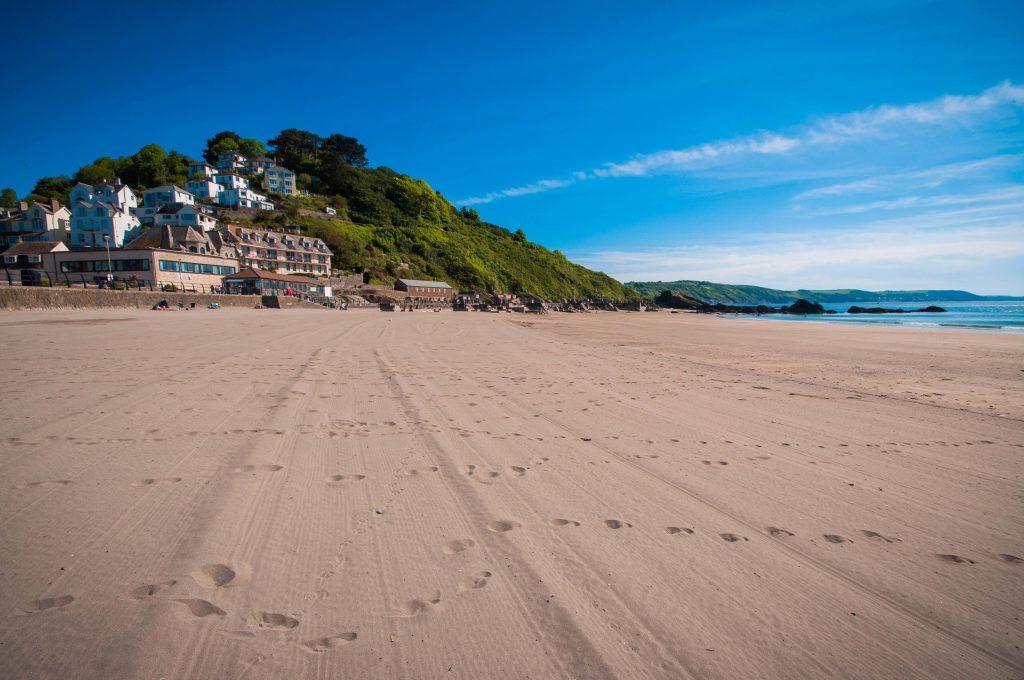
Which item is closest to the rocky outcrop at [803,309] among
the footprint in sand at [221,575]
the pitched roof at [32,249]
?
the footprint in sand at [221,575]

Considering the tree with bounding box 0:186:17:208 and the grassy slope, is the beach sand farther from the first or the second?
the tree with bounding box 0:186:17:208

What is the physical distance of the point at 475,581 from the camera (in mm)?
2289

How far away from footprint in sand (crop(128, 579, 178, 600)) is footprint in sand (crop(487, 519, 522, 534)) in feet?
5.63

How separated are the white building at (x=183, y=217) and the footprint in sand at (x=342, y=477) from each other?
7029cm

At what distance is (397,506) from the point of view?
10.1 feet

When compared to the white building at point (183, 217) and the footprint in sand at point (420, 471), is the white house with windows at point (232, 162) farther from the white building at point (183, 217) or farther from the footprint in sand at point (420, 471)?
the footprint in sand at point (420, 471)

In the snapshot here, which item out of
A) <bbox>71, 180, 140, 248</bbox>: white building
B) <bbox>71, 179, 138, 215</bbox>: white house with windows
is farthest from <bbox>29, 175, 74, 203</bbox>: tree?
<bbox>71, 180, 140, 248</bbox>: white building

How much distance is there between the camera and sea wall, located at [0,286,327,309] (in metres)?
20.0

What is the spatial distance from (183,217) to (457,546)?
76.7 m

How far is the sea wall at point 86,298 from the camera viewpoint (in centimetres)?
1995

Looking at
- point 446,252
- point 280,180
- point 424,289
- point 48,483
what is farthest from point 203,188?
point 48,483

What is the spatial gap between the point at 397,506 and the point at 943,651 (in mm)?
3028

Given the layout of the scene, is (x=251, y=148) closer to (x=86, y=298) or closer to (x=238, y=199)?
(x=238, y=199)

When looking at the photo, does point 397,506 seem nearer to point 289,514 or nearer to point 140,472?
point 289,514
